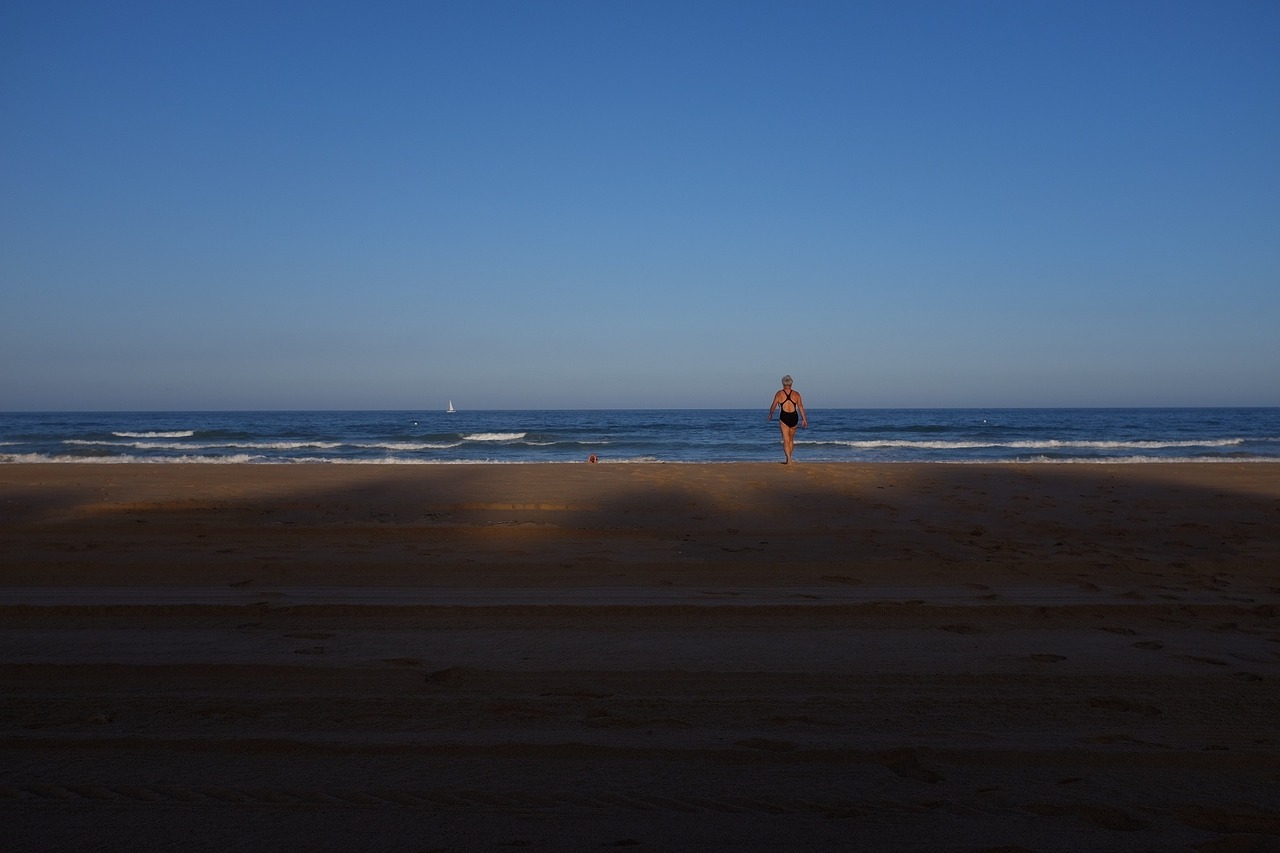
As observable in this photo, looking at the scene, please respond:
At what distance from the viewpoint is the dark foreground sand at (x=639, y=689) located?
2.52 meters

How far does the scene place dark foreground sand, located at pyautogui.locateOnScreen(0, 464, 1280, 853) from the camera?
2521 millimetres

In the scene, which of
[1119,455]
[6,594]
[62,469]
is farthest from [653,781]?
[1119,455]

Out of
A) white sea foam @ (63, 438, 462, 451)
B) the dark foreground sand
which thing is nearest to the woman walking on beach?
the dark foreground sand

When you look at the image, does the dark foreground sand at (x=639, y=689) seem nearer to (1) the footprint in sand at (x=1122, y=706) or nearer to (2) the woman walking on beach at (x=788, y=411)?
(1) the footprint in sand at (x=1122, y=706)

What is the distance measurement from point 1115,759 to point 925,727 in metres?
0.65

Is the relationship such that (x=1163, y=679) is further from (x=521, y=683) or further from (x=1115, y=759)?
(x=521, y=683)

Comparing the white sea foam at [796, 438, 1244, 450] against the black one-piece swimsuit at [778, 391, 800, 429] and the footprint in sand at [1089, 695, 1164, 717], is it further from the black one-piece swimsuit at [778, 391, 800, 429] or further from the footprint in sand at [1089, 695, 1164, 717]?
the footprint in sand at [1089, 695, 1164, 717]

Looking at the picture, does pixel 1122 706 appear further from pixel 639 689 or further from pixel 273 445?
pixel 273 445

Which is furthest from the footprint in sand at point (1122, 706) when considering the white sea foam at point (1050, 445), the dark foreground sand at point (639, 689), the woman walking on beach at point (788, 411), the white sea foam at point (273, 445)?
the white sea foam at point (273, 445)

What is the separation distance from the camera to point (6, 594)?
5.18m

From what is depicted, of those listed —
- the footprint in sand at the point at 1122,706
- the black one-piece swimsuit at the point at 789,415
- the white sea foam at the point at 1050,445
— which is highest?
the black one-piece swimsuit at the point at 789,415

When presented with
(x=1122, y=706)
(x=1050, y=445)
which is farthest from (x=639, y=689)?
(x=1050, y=445)

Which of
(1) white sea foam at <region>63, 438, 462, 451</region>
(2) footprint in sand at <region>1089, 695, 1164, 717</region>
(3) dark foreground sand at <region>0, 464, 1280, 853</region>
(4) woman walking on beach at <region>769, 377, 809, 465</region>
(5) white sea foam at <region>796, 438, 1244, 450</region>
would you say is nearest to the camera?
(3) dark foreground sand at <region>0, 464, 1280, 853</region>

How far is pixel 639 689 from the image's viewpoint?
11.8 feet
